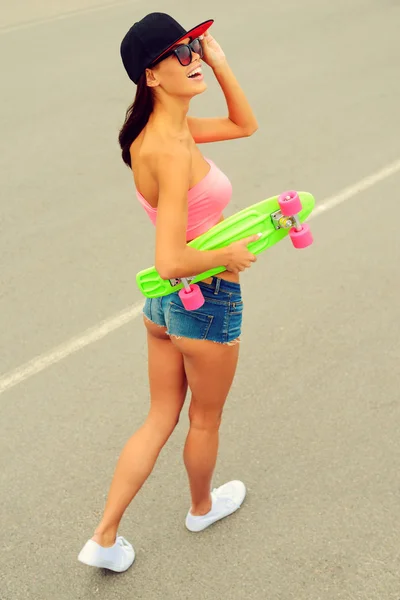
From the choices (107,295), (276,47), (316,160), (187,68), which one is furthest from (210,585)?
(276,47)

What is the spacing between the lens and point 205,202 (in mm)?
3104

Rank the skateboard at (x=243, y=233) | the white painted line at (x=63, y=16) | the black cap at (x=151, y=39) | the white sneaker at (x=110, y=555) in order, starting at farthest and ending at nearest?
→ the white painted line at (x=63, y=16)
the white sneaker at (x=110, y=555)
the skateboard at (x=243, y=233)
the black cap at (x=151, y=39)

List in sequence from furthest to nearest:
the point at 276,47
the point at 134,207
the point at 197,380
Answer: the point at 276,47 → the point at 134,207 → the point at 197,380

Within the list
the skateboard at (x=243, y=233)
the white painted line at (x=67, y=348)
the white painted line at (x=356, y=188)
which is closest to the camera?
the skateboard at (x=243, y=233)

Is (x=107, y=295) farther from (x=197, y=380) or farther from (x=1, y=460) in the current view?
(x=197, y=380)

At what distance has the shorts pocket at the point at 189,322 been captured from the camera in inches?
126

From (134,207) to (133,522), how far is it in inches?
140

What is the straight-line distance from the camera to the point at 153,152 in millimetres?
2910

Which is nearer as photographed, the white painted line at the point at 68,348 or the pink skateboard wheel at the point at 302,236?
the pink skateboard wheel at the point at 302,236

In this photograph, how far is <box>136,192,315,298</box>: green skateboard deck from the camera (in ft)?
10.2

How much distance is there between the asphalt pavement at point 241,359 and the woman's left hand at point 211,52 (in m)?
2.04

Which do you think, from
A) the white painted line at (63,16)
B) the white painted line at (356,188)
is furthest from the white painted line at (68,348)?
the white painted line at (63,16)

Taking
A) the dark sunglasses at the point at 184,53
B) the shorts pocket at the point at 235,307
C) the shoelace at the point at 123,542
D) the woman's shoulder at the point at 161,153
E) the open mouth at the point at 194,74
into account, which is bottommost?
the shoelace at the point at 123,542

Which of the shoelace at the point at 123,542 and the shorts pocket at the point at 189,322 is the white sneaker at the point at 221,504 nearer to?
the shoelace at the point at 123,542
